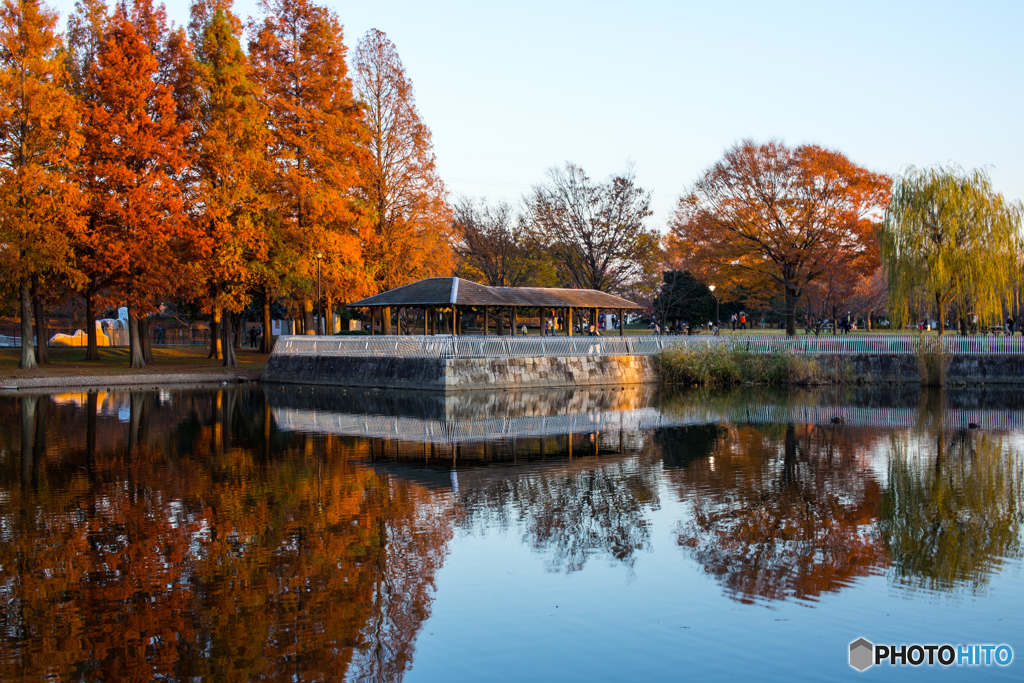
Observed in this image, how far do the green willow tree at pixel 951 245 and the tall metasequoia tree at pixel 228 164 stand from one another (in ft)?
79.4

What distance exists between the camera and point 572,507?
34.3ft

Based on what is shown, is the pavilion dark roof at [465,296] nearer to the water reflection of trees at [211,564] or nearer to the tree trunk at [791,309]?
the tree trunk at [791,309]

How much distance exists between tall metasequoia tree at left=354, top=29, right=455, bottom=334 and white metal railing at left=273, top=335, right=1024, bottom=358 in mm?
6338

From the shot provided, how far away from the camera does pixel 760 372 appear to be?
3147 cm

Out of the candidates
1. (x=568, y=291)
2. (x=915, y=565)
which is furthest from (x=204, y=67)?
(x=915, y=565)

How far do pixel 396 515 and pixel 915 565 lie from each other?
5.53m

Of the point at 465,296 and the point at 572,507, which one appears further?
the point at 465,296

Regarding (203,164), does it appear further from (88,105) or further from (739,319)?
(739,319)

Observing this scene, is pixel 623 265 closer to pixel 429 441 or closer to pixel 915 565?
pixel 429 441

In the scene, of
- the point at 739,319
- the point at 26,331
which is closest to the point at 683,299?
the point at 739,319

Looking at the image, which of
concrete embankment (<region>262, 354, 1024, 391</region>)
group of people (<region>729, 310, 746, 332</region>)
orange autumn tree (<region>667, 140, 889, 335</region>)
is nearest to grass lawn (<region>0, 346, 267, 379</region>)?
concrete embankment (<region>262, 354, 1024, 391</region>)

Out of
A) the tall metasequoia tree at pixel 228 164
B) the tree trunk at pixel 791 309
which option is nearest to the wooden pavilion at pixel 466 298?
the tall metasequoia tree at pixel 228 164

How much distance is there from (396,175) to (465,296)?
987 centimetres

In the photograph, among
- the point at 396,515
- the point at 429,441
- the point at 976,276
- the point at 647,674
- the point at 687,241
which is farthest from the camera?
the point at 687,241
